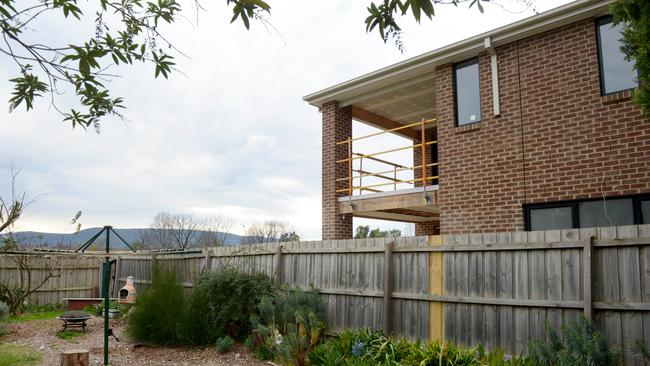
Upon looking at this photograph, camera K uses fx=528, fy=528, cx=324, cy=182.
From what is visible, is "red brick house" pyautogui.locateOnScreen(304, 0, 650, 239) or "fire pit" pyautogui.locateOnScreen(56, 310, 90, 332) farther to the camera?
"fire pit" pyautogui.locateOnScreen(56, 310, 90, 332)

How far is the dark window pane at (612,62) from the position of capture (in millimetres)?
8688

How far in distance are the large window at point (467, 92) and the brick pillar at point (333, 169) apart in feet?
10.9

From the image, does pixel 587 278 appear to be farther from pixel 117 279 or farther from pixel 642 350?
pixel 117 279

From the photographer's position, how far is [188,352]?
919 centimetres

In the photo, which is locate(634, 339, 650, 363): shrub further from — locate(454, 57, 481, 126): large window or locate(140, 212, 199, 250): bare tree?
locate(140, 212, 199, 250): bare tree

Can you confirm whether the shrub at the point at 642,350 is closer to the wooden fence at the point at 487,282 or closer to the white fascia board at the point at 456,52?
the wooden fence at the point at 487,282

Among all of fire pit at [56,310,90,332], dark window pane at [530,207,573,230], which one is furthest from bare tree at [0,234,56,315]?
dark window pane at [530,207,573,230]

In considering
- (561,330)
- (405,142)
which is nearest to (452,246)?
(561,330)

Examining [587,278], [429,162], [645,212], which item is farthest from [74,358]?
[429,162]

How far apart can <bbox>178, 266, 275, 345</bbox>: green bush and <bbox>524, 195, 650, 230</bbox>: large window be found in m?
4.92

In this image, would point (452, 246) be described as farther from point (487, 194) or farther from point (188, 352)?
point (188, 352)

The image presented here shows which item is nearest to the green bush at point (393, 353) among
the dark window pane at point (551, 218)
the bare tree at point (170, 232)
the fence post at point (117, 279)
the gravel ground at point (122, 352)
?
the gravel ground at point (122, 352)

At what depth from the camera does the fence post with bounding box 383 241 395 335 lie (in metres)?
8.19

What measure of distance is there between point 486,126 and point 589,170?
2.08m
